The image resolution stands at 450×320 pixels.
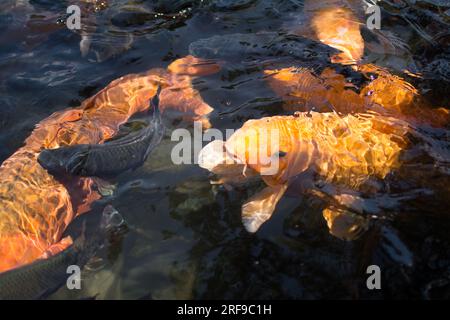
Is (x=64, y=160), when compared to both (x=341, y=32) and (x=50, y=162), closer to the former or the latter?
(x=50, y=162)

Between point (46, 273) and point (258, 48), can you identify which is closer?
point (46, 273)

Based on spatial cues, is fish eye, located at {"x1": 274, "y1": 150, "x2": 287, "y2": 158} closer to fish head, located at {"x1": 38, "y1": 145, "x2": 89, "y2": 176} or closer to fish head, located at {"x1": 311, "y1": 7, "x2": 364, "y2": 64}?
fish head, located at {"x1": 38, "y1": 145, "x2": 89, "y2": 176}

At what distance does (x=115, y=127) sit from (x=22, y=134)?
105cm

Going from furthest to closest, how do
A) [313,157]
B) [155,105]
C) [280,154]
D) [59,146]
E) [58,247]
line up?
1. [155,105]
2. [59,146]
3. [313,157]
4. [280,154]
5. [58,247]

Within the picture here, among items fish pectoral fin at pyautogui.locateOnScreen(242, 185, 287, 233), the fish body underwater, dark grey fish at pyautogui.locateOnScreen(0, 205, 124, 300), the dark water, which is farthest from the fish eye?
dark grey fish at pyautogui.locateOnScreen(0, 205, 124, 300)

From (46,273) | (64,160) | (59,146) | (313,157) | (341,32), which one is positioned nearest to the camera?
(46,273)

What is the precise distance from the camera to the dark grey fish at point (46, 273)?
318 cm

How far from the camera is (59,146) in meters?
4.69

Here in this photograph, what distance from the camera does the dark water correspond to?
11.1 feet

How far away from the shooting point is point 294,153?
4.15 metres

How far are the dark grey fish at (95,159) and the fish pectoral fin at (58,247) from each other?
1.95 feet

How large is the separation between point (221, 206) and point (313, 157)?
1016 mm

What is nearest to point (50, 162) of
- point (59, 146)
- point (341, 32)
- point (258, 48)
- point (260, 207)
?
point (59, 146)

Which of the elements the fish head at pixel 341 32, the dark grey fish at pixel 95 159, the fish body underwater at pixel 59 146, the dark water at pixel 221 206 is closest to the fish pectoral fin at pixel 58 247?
the fish body underwater at pixel 59 146
